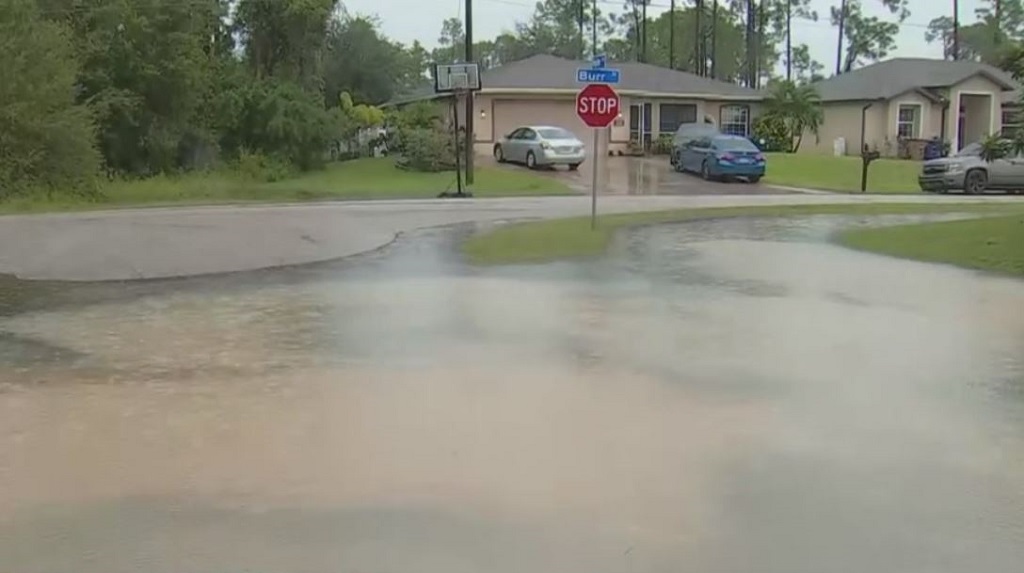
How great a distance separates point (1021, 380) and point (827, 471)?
2.88m

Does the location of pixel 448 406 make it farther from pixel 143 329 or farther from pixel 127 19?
pixel 127 19

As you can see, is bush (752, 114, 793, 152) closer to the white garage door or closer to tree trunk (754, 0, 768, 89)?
the white garage door

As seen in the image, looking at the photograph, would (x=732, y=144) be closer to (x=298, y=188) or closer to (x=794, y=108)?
(x=794, y=108)

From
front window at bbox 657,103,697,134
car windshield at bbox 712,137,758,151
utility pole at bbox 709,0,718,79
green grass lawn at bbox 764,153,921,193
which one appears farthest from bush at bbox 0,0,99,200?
utility pole at bbox 709,0,718,79

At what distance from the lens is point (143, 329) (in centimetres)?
978

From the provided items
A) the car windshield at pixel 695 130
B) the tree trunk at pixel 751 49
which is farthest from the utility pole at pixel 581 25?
the car windshield at pixel 695 130

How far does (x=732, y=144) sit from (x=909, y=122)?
15.2m

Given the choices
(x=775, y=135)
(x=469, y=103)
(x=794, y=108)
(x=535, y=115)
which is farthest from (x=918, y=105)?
(x=469, y=103)

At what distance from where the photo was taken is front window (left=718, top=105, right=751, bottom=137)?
46.5m

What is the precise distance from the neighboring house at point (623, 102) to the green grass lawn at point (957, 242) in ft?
75.6

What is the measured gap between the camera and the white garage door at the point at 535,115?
137 feet

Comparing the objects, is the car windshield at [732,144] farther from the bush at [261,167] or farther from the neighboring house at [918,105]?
the bush at [261,167]

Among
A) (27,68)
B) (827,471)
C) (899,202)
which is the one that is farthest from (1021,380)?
(27,68)

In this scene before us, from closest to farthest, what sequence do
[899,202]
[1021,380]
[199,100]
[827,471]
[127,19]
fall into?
[827,471]
[1021,380]
[899,202]
[127,19]
[199,100]
